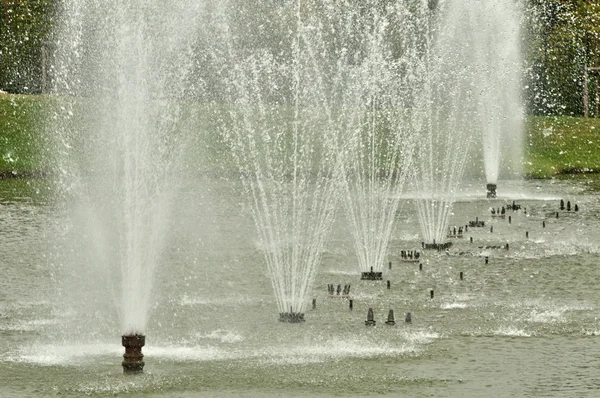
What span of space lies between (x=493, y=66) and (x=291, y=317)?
35.6 meters

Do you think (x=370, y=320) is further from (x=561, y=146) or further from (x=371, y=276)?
(x=561, y=146)

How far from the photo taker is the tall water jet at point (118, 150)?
707 inches

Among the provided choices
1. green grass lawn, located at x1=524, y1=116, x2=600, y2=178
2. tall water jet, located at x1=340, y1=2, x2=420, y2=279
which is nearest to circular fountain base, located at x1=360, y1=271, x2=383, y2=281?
tall water jet, located at x1=340, y1=2, x2=420, y2=279

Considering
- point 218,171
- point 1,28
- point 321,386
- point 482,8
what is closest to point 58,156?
point 218,171

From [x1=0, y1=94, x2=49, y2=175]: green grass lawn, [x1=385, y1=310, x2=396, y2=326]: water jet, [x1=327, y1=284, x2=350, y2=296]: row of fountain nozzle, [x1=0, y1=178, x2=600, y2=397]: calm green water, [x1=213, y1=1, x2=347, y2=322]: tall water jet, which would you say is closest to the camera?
[x1=0, y1=178, x2=600, y2=397]: calm green water

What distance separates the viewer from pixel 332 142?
4622 cm

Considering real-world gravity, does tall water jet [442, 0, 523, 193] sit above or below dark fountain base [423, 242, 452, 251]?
above

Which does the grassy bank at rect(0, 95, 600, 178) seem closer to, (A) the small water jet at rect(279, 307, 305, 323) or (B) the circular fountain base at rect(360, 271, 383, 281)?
(B) the circular fountain base at rect(360, 271, 383, 281)

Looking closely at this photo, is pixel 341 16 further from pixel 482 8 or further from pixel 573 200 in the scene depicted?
pixel 573 200

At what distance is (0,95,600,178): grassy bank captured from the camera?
142 feet

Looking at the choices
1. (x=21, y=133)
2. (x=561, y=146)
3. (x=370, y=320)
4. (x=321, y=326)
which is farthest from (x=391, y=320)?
(x=561, y=146)

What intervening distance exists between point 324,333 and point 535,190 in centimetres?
2220

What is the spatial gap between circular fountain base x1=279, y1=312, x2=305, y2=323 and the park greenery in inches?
1233

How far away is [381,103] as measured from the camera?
59.3 meters
